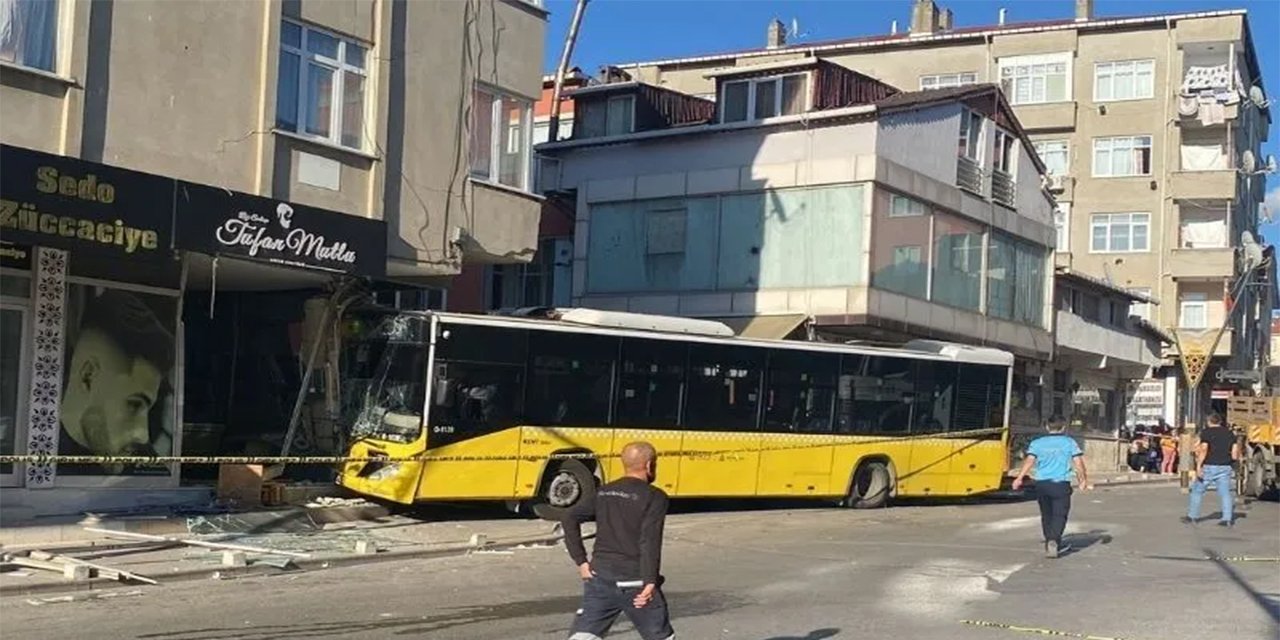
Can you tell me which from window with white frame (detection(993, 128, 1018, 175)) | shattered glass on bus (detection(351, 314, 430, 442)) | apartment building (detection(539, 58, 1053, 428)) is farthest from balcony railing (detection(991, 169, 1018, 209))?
shattered glass on bus (detection(351, 314, 430, 442))

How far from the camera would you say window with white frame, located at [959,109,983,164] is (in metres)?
31.0

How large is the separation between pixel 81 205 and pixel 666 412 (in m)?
8.62

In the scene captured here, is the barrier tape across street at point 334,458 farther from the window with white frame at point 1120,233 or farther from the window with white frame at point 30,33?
the window with white frame at point 1120,233

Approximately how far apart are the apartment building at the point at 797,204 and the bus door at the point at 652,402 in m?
8.57

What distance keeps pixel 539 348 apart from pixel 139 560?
656 centimetres

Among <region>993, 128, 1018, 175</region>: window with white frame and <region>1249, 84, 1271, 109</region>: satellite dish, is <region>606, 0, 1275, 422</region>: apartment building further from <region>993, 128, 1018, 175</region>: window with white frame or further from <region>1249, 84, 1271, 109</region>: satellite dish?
<region>993, 128, 1018, 175</region>: window with white frame

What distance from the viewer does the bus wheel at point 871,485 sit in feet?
71.0

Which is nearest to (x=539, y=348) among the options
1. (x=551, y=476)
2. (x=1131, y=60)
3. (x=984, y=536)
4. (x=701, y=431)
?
(x=551, y=476)

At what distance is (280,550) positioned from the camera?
1320 centimetres

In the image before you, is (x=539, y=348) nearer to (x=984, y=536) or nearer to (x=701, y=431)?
(x=701, y=431)

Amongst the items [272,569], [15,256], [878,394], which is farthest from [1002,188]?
[272,569]

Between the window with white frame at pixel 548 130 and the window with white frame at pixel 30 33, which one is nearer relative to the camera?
the window with white frame at pixel 30 33

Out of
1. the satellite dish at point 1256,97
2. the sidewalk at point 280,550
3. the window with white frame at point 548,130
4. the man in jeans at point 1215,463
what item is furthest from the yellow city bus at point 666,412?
the satellite dish at point 1256,97

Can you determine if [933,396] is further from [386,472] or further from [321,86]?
[321,86]
